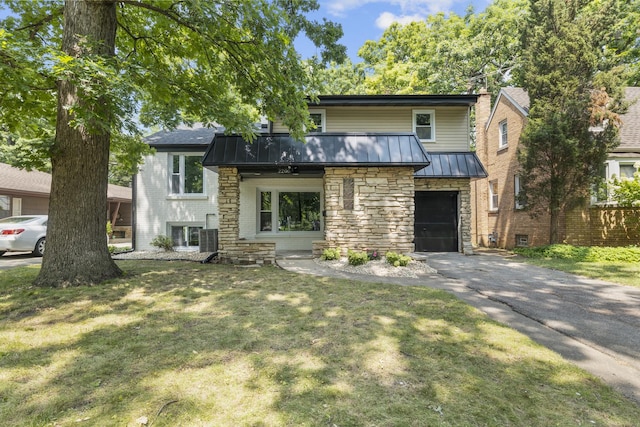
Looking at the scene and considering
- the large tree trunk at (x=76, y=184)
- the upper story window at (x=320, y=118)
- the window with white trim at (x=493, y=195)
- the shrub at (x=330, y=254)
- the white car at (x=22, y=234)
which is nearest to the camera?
the large tree trunk at (x=76, y=184)

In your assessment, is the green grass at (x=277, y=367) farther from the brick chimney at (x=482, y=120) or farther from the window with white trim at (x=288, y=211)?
the brick chimney at (x=482, y=120)

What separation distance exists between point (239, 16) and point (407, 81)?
2002 cm

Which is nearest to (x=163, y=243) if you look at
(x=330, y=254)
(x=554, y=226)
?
(x=330, y=254)

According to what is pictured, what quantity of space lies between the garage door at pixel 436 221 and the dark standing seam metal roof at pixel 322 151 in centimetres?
362

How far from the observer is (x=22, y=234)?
10.8 meters

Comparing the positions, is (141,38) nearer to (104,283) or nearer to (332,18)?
(332,18)

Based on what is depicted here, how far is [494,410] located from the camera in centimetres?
225

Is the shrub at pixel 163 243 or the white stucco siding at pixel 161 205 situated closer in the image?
the shrub at pixel 163 243

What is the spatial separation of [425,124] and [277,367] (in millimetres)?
12289

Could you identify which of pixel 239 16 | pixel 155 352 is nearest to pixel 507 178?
pixel 239 16

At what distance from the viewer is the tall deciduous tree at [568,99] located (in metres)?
10.6

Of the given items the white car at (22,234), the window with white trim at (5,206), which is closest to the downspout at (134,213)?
the white car at (22,234)

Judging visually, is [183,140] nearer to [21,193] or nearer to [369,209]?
[369,209]

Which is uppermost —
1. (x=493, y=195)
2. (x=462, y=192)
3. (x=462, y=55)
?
(x=462, y=55)
